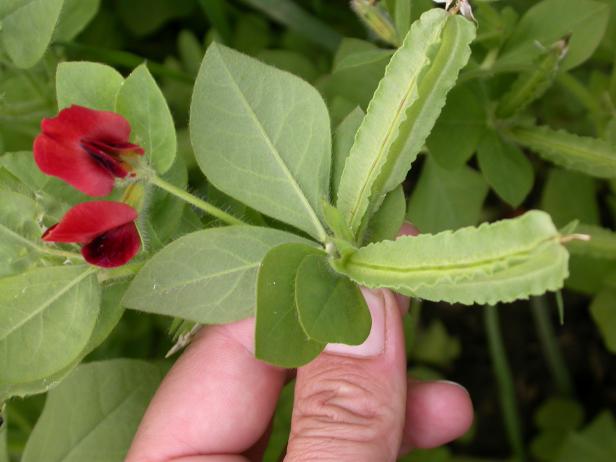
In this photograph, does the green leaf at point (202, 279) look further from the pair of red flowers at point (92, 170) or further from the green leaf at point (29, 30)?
the green leaf at point (29, 30)

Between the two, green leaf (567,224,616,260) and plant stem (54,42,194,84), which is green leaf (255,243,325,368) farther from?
plant stem (54,42,194,84)

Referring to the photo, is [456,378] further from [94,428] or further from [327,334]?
[327,334]

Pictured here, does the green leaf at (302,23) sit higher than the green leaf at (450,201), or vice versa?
the green leaf at (302,23)

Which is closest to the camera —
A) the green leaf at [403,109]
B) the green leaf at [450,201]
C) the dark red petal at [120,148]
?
the green leaf at [403,109]

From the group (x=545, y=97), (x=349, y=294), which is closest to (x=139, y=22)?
(x=545, y=97)

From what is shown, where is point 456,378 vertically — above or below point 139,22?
below

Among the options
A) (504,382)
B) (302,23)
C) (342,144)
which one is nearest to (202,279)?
(342,144)

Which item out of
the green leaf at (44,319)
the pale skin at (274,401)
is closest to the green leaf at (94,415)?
the pale skin at (274,401)
